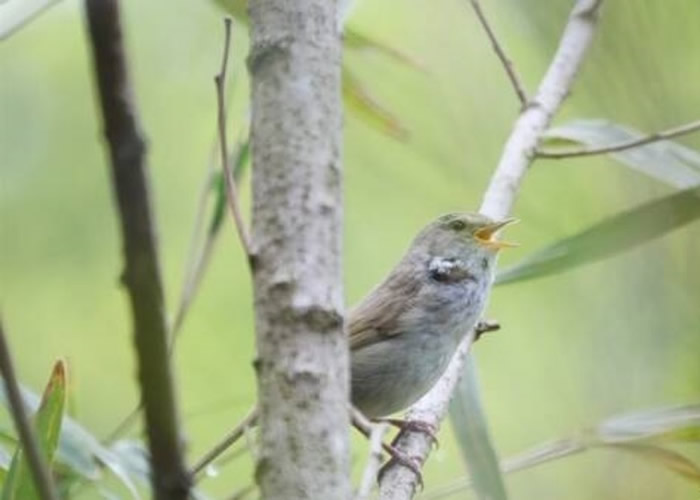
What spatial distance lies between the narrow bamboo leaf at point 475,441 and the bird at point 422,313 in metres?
0.07

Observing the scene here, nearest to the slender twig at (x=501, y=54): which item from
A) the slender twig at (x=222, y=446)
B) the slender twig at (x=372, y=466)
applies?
the slender twig at (x=222, y=446)

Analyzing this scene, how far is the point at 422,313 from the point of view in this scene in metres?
2.51

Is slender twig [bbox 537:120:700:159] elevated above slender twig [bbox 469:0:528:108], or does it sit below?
below

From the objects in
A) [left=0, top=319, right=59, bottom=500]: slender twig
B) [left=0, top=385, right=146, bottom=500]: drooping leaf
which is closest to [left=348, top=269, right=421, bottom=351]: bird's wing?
[left=0, top=385, right=146, bottom=500]: drooping leaf

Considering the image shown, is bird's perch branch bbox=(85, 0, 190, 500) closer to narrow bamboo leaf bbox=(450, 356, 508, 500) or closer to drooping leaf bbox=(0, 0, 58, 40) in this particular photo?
drooping leaf bbox=(0, 0, 58, 40)

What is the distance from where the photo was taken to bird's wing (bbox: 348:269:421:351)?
251cm

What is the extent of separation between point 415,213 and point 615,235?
2604 millimetres

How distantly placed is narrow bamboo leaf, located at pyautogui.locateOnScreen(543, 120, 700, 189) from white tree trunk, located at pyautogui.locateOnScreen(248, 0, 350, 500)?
1226 mm

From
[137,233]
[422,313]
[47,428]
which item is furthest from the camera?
[422,313]

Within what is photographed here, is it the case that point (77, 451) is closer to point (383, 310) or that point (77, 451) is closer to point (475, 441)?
point (475, 441)

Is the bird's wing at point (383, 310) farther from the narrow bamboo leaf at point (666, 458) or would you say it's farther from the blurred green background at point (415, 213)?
the narrow bamboo leaf at point (666, 458)

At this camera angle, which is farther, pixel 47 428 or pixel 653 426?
pixel 653 426

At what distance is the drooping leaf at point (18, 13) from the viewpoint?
159 centimetres

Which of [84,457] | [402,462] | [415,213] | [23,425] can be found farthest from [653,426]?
[415,213]
